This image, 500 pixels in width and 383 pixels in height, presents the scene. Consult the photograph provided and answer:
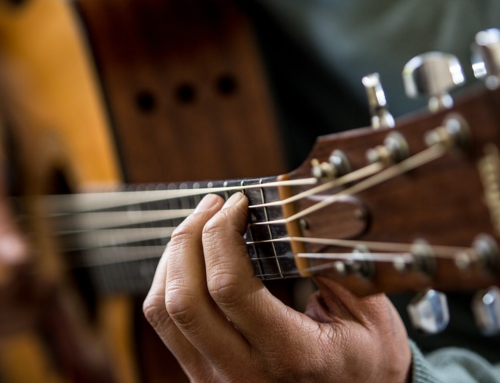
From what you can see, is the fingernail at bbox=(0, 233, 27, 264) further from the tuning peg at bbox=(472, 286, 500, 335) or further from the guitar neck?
the tuning peg at bbox=(472, 286, 500, 335)

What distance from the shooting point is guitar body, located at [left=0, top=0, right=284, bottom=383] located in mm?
989

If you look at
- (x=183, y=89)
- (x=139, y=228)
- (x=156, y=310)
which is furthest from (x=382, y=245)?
(x=183, y=89)

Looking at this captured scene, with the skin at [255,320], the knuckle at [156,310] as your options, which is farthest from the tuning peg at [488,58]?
the knuckle at [156,310]

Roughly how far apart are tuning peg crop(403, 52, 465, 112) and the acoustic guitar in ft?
0.05

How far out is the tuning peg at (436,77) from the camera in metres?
0.41

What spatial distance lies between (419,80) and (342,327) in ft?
0.75

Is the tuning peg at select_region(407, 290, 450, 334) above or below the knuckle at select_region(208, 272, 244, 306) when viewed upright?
below

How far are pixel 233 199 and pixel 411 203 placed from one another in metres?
0.18

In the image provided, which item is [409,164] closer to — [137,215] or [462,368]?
[462,368]

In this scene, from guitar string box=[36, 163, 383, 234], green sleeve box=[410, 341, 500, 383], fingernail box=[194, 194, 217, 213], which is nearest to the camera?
guitar string box=[36, 163, 383, 234]

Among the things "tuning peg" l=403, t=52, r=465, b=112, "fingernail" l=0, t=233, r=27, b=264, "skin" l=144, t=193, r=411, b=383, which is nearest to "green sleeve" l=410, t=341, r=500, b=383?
"skin" l=144, t=193, r=411, b=383

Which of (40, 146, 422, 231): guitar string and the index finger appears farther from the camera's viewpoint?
the index finger

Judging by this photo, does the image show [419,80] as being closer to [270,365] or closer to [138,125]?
[270,365]

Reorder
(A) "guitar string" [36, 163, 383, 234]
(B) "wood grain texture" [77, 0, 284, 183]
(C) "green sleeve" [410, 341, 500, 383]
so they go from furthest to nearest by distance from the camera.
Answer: (B) "wood grain texture" [77, 0, 284, 183]
(C) "green sleeve" [410, 341, 500, 383]
(A) "guitar string" [36, 163, 383, 234]
